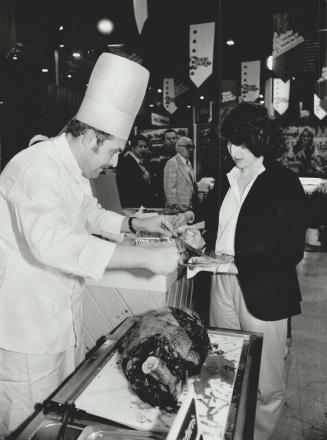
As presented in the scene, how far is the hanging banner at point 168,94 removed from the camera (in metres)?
12.0

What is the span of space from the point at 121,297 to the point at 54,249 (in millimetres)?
1090

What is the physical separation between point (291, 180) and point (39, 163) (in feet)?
4.30

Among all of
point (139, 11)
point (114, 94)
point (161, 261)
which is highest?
point (139, 11)

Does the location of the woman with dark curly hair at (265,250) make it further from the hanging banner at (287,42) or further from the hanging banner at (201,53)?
the hanging banner at (287,42)

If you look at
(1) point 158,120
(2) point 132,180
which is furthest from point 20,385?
(1) point 158,120

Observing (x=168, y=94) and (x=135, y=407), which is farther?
(x=168, y=94)

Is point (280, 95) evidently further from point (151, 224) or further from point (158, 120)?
point (151, 224)

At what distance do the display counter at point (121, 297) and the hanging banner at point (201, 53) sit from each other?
4.35 meters

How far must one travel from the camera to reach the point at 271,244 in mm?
2090

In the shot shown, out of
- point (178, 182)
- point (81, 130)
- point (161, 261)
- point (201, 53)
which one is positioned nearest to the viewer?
point (161, 261)

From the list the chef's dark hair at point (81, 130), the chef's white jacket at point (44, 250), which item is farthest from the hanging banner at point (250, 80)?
the chef's white jacket at point (44, 250)

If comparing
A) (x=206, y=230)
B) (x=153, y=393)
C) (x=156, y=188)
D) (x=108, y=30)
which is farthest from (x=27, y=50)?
(x=153, y=393)

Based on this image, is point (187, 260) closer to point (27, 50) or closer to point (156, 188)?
point (27, 50)

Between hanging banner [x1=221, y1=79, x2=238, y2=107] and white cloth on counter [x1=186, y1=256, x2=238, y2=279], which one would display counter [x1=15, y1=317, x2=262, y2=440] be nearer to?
white cloth on counter [x1=186, y1=256, x2=238, y2=279]
